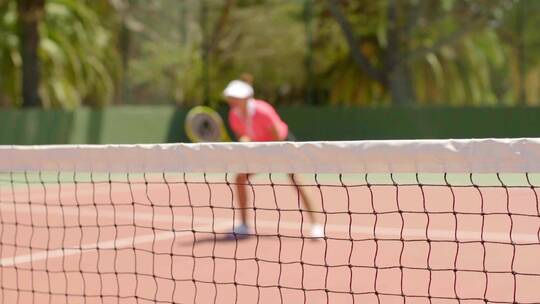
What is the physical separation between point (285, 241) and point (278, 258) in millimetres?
995

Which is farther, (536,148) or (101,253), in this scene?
(101,253)

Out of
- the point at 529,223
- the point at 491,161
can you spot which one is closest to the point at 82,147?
the point at 491,161

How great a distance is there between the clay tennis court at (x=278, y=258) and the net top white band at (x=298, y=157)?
0.56 meters

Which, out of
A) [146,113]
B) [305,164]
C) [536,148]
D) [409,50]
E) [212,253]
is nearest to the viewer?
[536,148]

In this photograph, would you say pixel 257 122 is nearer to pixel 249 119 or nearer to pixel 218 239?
pixel 249 119

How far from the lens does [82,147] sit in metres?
4.75

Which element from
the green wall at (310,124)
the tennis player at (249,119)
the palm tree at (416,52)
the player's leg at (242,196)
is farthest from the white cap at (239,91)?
the palm tree at (416,52)

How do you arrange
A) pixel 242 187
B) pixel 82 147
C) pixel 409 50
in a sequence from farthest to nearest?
pixel 409 50 < pixel 242 187 < pixel 82 147

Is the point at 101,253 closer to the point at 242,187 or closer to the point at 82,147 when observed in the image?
the point at 242,187

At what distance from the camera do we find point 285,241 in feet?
25.2

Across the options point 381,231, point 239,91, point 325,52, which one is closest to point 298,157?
point 239,91

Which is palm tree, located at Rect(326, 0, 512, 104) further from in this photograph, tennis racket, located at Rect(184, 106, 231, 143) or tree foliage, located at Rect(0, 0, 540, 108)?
tennis racket, located at Rect(184, 106, 231, 143)

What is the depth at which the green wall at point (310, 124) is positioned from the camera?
18.1m

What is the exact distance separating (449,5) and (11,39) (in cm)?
1293
